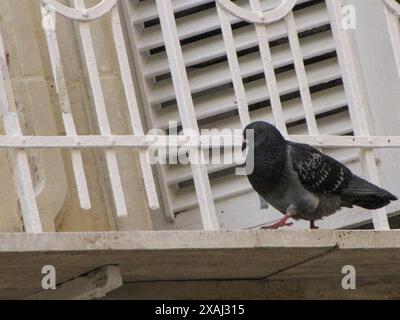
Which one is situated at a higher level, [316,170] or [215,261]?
[316,170]

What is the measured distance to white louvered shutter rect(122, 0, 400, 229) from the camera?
38.5 feet

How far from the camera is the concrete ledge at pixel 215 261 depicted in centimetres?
973

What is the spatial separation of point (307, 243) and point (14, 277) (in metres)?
1.24

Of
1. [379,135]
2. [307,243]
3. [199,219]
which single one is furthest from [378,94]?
[307,243]

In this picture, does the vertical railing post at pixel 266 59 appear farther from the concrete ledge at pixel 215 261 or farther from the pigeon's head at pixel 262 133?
the concrete ledge at pixel 215 261

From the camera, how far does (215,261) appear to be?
1014 cm

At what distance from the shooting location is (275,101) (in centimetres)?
1041

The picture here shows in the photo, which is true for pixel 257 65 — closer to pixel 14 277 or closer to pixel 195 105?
pixel 195 105

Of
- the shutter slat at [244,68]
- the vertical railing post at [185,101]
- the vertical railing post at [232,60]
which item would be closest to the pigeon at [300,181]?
the vertical railing post at [232,60]

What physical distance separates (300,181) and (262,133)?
34cm

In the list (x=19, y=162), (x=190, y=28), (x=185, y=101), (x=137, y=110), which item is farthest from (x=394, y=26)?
(x=19, y=162)

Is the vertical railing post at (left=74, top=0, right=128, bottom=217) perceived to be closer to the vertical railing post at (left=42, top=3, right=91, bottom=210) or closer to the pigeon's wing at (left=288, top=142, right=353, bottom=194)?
the vertical railing post at (left=42, top=3, right=91, bottom=210)

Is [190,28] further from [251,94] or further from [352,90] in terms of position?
[352,90]

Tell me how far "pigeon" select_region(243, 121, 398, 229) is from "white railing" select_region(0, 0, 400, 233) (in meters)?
0.07
